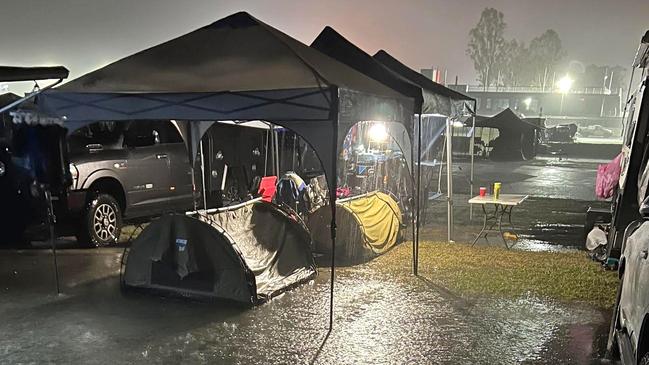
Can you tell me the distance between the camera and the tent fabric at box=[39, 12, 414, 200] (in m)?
5.12

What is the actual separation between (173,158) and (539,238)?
6986 millimetres

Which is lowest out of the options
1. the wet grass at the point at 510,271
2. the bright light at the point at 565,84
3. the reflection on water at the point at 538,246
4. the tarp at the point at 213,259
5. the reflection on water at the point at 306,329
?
the reflection on water at the point at 538,246

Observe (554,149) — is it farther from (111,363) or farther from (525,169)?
(111,363)

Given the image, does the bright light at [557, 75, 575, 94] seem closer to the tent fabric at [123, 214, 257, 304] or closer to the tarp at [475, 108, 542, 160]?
the tarp at [475, 108, 542, 160]

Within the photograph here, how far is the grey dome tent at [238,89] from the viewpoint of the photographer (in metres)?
5.12

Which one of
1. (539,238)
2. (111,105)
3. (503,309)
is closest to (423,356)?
(503,309)

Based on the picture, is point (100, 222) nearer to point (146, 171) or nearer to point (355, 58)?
point (146, 171)

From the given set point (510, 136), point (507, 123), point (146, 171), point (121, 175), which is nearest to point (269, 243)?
point (121, 175)

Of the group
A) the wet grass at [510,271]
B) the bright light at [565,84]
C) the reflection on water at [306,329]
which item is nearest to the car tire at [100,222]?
the reflection on water at [306,329]

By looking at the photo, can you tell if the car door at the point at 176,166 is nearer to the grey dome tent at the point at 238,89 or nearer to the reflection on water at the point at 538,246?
the grey dome tent at the point at 238,89

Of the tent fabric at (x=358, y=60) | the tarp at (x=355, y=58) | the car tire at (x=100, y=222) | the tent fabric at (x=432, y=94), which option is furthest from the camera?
the car tire at (x=100, y=222)

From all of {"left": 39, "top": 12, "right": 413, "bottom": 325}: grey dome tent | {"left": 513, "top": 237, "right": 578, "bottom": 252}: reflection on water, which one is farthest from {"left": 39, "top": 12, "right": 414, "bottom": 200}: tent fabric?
{"left": 513, "top": 237, "right": 578, "bottom": 252}: reflection on water

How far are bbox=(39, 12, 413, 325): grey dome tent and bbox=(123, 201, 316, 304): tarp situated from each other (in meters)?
1.24

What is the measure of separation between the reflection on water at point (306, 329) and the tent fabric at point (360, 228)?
132cm
